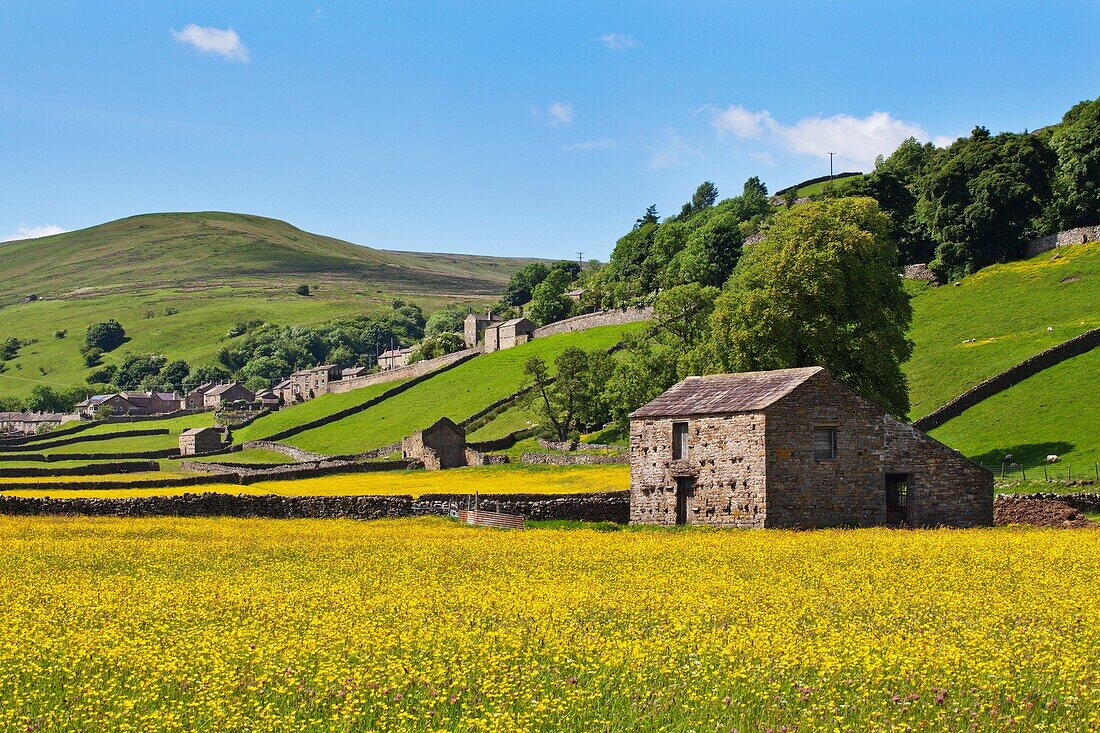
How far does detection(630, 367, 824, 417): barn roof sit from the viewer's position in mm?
42594

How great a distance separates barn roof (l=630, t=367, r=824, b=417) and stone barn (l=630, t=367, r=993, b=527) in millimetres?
84

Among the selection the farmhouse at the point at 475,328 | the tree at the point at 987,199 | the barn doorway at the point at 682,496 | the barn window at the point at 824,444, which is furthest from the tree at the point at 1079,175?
the farmhouse at the point at 475,328

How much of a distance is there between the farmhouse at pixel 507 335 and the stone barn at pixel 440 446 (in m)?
63.5

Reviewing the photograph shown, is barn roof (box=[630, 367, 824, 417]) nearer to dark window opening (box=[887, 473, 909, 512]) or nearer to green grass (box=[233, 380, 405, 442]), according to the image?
dark window opening (box=[887, 473, 909, 512])

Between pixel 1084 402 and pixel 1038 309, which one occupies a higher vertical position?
pixel 1038 309

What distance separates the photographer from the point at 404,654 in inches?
640

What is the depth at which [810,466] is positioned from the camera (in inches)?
1649

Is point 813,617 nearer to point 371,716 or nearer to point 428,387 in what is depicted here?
point 371,716

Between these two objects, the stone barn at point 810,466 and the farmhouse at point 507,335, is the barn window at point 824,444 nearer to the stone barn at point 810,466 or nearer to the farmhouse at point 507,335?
the stone barn at point 810,466

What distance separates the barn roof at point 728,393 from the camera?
140 ft

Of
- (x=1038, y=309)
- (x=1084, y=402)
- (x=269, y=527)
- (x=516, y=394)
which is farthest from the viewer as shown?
(x=516, y=394)

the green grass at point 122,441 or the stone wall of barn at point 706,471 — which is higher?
the stone wall of barn at point 706,471

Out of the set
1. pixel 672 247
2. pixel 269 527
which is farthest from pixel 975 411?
pixel 672 247

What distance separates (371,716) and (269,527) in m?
29.3
